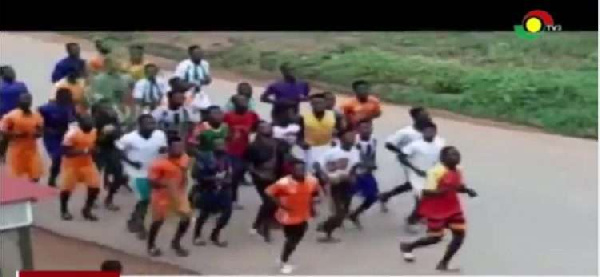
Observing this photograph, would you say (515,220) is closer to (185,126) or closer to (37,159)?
(185,126)

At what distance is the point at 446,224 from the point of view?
11.3 metres

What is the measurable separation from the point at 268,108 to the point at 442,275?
1608 mm

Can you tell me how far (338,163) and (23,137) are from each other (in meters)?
1.89

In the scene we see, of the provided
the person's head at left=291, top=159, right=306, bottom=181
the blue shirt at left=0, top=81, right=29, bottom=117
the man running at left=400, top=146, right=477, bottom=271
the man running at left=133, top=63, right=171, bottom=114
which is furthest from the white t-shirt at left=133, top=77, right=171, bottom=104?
the man running at left=400, top=146, right=477, bottom=271


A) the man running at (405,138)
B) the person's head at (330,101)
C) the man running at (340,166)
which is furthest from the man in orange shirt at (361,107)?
the man running at (340,166)

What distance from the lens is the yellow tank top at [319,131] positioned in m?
12.0

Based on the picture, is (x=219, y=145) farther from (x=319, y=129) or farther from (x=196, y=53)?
(x=196, y=53)

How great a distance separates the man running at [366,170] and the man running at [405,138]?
10 centimetres

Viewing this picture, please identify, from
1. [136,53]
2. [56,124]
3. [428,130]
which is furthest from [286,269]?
[136,53]

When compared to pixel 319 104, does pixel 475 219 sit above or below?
below

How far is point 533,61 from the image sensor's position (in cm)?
1288
